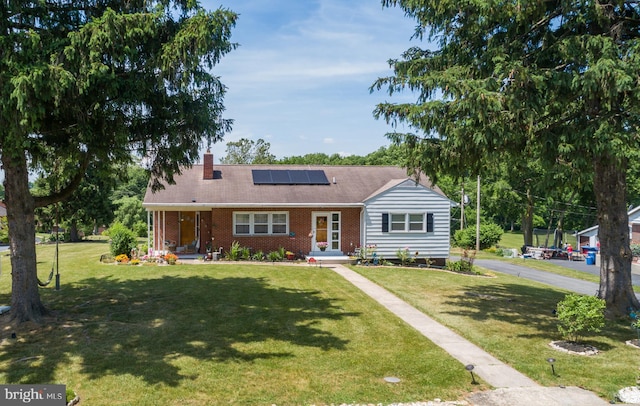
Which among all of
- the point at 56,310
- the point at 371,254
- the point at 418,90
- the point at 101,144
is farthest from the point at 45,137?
the point at 371,254

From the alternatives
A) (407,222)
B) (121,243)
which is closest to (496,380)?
(407,222)

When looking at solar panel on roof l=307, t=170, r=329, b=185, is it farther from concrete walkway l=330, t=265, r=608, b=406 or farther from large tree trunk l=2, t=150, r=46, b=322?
large tree trunk l=2, t=150, r=46, b=322

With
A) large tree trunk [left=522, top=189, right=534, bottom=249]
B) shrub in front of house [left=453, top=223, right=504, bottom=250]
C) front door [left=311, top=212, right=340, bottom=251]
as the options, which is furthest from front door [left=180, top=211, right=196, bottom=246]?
large tree trunk [left=522, top=189, right=534, bottom=249]

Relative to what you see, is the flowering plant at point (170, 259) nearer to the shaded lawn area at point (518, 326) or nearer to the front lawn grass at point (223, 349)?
the front lawn grass at point (223, 349)

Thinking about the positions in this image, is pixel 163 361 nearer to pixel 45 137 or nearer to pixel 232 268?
pixel 45 137

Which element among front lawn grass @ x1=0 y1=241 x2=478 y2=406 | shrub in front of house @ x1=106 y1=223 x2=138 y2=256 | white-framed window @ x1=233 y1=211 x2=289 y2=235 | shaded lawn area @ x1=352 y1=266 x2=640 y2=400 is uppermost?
white-framed window @ x1=233 y1=211 x2=289 y2=235

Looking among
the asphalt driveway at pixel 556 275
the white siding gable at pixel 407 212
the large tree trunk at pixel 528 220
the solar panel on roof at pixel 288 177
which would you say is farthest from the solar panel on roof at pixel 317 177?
the large tree trunk at pixel 528 220

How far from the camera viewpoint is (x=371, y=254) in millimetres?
23297

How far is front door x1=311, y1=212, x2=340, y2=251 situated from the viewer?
23.9 metres

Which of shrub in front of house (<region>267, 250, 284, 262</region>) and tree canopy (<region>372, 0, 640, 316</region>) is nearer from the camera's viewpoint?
tree canopy (<region>372, 0, 640, 316</region>)

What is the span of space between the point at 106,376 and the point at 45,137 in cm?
591

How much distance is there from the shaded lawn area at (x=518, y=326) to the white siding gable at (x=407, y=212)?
13.1 ft

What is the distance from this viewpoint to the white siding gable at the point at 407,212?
23.5m

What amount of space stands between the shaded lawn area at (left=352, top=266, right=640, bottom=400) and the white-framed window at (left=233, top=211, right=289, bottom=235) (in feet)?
19.3
